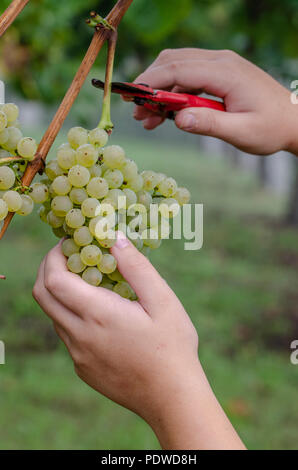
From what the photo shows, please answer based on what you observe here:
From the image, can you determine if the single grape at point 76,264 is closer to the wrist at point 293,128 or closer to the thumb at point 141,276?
the thumb at point 141,276

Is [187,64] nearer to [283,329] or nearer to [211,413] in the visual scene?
[211,413]

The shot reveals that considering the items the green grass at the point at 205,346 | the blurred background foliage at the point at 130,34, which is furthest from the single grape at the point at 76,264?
the green grass at the point at 205,346

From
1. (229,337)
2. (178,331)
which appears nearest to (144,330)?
(178,331)

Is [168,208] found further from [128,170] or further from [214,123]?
[214,123]

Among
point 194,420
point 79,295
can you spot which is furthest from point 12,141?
point 194,420

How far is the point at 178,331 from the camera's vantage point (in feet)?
2.66

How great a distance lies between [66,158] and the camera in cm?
78

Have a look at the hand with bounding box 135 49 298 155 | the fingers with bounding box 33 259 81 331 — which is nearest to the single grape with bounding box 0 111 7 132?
the fingers with bounding box 33 259 81 331

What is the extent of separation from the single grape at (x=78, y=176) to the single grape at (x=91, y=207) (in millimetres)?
25

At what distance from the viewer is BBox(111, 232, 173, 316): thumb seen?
79 centimetres

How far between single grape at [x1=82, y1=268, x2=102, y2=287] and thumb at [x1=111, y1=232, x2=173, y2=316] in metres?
0.03

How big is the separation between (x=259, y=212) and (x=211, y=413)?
687 centimetres

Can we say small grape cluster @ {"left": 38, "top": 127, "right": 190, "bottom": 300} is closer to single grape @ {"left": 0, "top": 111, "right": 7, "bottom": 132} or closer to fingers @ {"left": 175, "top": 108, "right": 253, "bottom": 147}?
single grape @ {"left": 0, "top": 111, "right": 7, "bottom": 132}

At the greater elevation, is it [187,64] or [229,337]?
[187,64]
